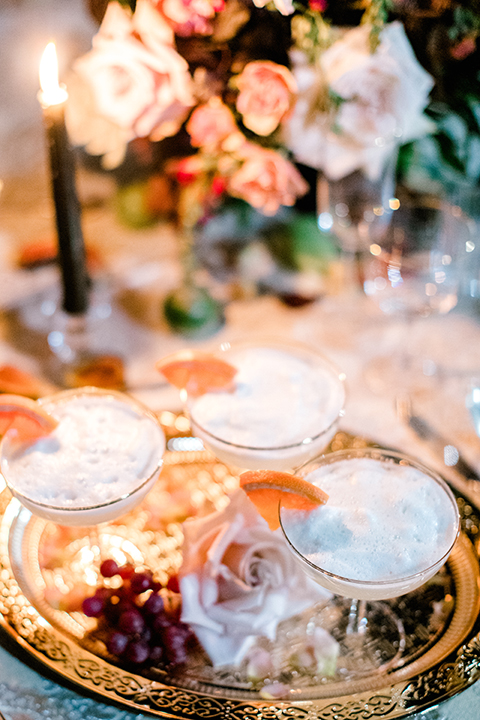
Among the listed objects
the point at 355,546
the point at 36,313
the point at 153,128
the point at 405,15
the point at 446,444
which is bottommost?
the point at 446,444

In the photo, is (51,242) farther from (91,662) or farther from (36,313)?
(91,662)

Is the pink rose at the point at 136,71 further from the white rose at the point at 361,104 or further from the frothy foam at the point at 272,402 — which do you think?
the frothy foam at the point at 272,402

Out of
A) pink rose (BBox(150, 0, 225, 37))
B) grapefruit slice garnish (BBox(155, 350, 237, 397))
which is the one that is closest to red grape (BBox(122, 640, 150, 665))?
grapefruit slice garnish (BBox(155, 350, 237, 397))

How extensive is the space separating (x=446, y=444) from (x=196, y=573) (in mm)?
672

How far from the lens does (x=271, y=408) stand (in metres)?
1.32

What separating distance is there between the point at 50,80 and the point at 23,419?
0.73 metres

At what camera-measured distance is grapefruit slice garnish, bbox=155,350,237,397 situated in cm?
127

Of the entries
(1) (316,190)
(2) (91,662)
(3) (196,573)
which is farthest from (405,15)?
(2) (91,662)

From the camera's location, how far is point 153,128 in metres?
1.54

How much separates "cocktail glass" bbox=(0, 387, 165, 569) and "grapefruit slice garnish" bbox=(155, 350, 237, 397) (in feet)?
0.29

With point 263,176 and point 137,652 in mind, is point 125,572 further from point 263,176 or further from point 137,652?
point 263,176

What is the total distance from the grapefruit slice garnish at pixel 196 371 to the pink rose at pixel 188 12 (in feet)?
2.16

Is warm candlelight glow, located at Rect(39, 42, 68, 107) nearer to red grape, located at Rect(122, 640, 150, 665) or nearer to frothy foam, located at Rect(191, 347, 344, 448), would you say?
frothy foam, located at Rect(191, 347, 344, 448)

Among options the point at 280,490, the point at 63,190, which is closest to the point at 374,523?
the point at 280,490
